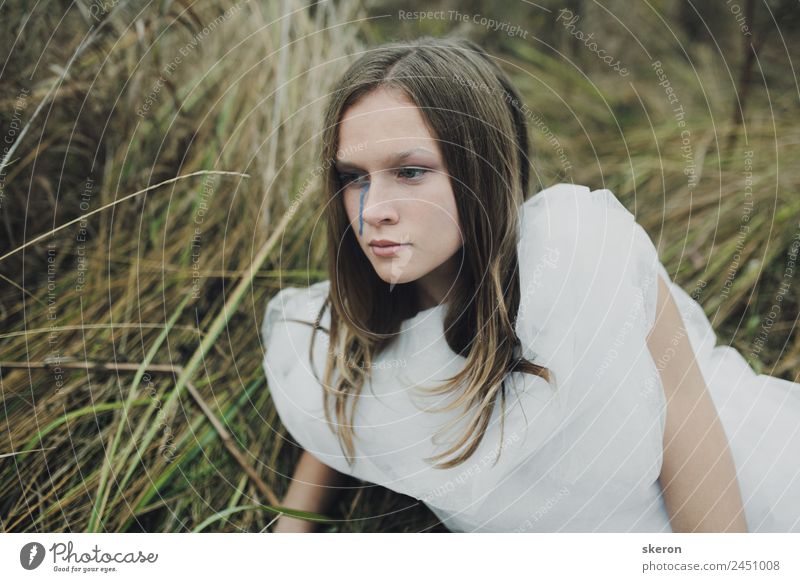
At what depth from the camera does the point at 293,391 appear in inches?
30.7

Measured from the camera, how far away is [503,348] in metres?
0.69

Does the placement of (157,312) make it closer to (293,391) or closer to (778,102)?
(293,391)

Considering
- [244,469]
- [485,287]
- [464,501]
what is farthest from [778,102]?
[244,469]

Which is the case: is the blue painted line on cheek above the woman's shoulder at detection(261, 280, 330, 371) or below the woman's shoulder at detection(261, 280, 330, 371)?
above

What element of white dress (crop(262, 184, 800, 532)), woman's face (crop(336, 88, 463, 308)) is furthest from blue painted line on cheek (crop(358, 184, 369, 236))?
white dress (crop(262, 184, 800, 532))

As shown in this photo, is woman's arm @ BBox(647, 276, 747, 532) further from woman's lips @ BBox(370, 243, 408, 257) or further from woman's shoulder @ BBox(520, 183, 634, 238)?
woman's lips @ BBox(370, 243, 408, 257)

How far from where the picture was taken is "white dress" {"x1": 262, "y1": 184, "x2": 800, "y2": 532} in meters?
0.64

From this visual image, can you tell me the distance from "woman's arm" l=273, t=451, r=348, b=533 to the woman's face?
0.25 meters

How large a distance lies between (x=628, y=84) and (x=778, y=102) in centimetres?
23

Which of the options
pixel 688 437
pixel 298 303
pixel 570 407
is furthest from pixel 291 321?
pixel 688 437

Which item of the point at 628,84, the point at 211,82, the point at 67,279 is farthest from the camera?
the point at 628,84

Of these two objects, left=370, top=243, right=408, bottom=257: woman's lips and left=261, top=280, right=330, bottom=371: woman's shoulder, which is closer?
left=370, top=243, right=408, bottom=257: woman's lips

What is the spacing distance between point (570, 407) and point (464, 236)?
196 mm
